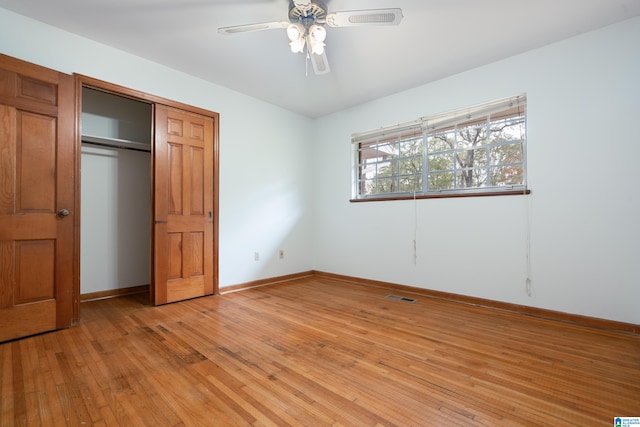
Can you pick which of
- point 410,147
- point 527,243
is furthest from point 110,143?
point 527,243

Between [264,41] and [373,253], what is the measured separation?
2865 millimetres

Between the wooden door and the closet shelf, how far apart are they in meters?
0.73

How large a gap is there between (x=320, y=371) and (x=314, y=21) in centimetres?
246

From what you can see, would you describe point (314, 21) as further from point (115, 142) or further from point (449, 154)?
point (115, 142)

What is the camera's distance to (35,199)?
2293 mm

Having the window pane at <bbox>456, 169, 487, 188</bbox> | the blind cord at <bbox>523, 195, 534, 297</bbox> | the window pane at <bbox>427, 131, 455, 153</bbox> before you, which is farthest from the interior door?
the blind cord at <bbox>523, 195, 534, 297</bbox>

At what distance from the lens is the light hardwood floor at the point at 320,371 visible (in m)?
1.36

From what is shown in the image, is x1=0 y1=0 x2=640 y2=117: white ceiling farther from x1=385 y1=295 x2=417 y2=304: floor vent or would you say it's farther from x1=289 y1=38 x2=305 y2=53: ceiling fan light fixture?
x1=385 y1=295 x2=417 y2=304: floor vent

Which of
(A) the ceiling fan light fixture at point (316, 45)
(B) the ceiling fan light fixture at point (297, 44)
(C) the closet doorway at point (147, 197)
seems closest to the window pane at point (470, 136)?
(A) the ceiling fan light fixture at point (316, 45)

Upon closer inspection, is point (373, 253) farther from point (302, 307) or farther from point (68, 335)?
point (68, 335)

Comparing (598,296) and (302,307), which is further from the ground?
(598,296)

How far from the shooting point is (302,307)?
3.03 m

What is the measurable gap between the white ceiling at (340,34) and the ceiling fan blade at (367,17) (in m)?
0.24

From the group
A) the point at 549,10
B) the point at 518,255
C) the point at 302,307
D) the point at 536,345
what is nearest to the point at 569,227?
the point at 518,255
